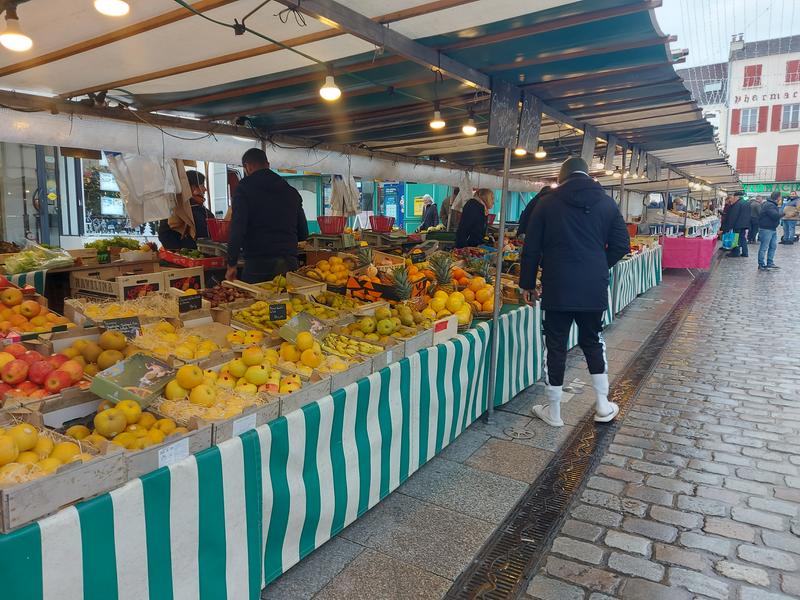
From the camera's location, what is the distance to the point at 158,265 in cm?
675

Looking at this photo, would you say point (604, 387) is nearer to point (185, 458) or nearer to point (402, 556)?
point (402, 556)

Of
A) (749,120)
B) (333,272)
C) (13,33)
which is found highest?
(749,120)

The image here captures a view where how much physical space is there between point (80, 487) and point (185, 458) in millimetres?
407

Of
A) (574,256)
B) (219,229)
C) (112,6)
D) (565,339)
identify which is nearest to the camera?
(112,6)

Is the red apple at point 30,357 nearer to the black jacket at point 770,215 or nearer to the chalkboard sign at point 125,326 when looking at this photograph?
the chalkboard sign at point 125,326

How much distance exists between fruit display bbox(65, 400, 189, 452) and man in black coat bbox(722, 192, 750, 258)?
20.1 m

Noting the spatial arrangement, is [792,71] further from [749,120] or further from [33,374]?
[33,374]

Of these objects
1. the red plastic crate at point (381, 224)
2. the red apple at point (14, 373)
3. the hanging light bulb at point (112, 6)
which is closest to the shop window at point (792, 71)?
the red plastic crate at point (381, 224)

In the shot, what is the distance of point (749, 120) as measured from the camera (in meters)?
44.3

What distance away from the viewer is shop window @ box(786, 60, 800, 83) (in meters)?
41.6

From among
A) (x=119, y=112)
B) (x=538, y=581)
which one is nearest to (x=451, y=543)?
(x=538, y=581)

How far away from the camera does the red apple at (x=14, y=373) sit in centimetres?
251

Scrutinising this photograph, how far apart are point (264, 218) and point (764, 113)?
50.6 m

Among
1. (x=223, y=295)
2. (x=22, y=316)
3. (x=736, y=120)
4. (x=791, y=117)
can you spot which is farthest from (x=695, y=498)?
(x=736, y=120)
